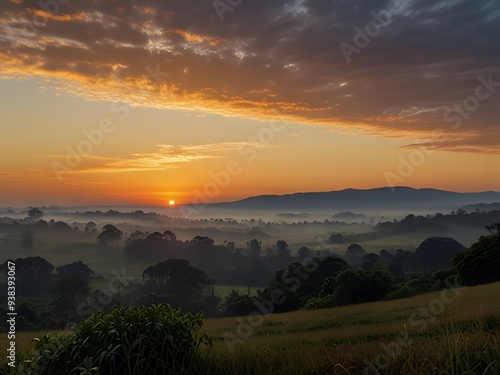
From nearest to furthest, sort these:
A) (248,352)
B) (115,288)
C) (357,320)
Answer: (248,352), (357,320), (115,288)

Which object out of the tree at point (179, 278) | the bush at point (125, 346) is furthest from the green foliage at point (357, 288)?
the tree at point (179, 278)

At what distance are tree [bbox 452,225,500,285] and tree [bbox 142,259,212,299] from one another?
7523 cm

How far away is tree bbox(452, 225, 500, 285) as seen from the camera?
154 feet

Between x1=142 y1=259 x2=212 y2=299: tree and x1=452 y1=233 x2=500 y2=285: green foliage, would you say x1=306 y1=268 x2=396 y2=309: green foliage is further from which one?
x1=142 y1=259 x2=212 y2=299: tree

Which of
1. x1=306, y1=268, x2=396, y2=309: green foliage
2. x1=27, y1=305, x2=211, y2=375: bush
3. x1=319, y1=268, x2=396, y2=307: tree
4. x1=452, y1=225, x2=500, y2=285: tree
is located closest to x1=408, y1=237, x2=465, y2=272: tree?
x1=452, y1=225, x2=500, y2=285: tree

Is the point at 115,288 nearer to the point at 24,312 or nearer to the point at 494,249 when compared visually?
the point at 24,312

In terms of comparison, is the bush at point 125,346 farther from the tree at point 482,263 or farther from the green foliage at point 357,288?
the tree at point 482,263

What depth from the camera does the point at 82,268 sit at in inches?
5472

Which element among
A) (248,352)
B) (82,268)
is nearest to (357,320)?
(248,352)

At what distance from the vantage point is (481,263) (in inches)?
1873

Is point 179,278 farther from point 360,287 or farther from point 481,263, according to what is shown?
point 481,263

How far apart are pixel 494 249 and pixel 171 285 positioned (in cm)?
8260

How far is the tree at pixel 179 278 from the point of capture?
11369 cm

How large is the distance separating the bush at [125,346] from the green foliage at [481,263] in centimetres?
4540
